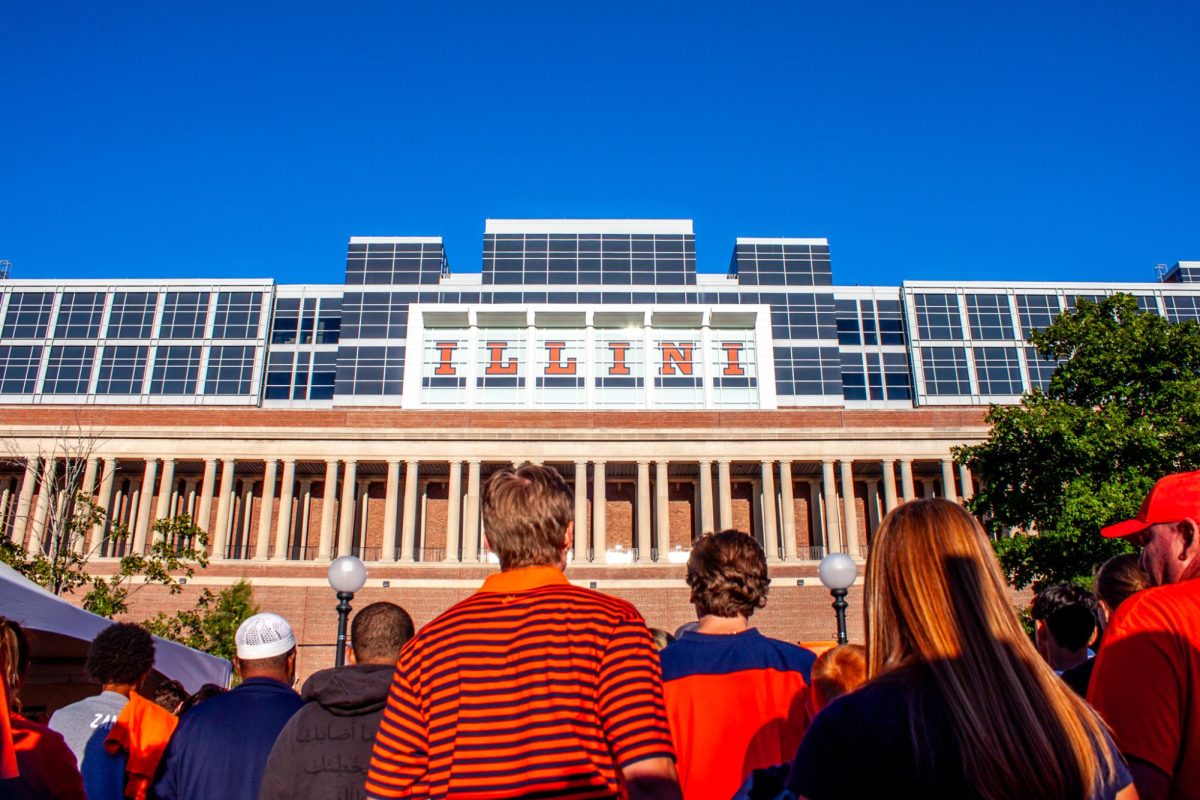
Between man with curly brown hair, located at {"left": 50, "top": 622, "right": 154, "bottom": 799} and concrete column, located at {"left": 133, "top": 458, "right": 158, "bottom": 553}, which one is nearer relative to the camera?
man with curly brown hair, located at {"left": 50, "top": 622, "right": 154, "bottom": 799}

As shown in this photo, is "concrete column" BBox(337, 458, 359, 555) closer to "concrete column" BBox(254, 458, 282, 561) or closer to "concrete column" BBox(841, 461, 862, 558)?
"concrete column" BBox(254, 458, 282, 561)

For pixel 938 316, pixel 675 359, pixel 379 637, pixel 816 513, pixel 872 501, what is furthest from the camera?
pixel 938 316

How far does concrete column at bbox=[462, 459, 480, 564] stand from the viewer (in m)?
41.0

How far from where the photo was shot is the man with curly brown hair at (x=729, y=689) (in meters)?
3.72

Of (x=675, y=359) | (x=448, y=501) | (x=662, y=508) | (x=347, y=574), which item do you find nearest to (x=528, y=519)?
(x=347, y=574)

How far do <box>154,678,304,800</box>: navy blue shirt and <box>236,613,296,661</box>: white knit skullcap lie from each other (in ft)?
0.57

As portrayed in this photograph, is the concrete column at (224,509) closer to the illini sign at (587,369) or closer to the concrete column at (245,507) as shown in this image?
the concrete column at (245,507)

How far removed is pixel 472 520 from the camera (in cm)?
4166

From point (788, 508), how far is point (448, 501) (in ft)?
52.0

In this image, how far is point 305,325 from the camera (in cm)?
5159

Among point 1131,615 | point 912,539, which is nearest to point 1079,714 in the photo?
point 912,539

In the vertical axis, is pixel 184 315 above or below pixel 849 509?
above

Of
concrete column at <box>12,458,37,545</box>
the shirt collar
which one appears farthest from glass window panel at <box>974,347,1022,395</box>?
the shirt collar

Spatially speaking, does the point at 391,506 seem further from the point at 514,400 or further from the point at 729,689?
the point at 729,689
